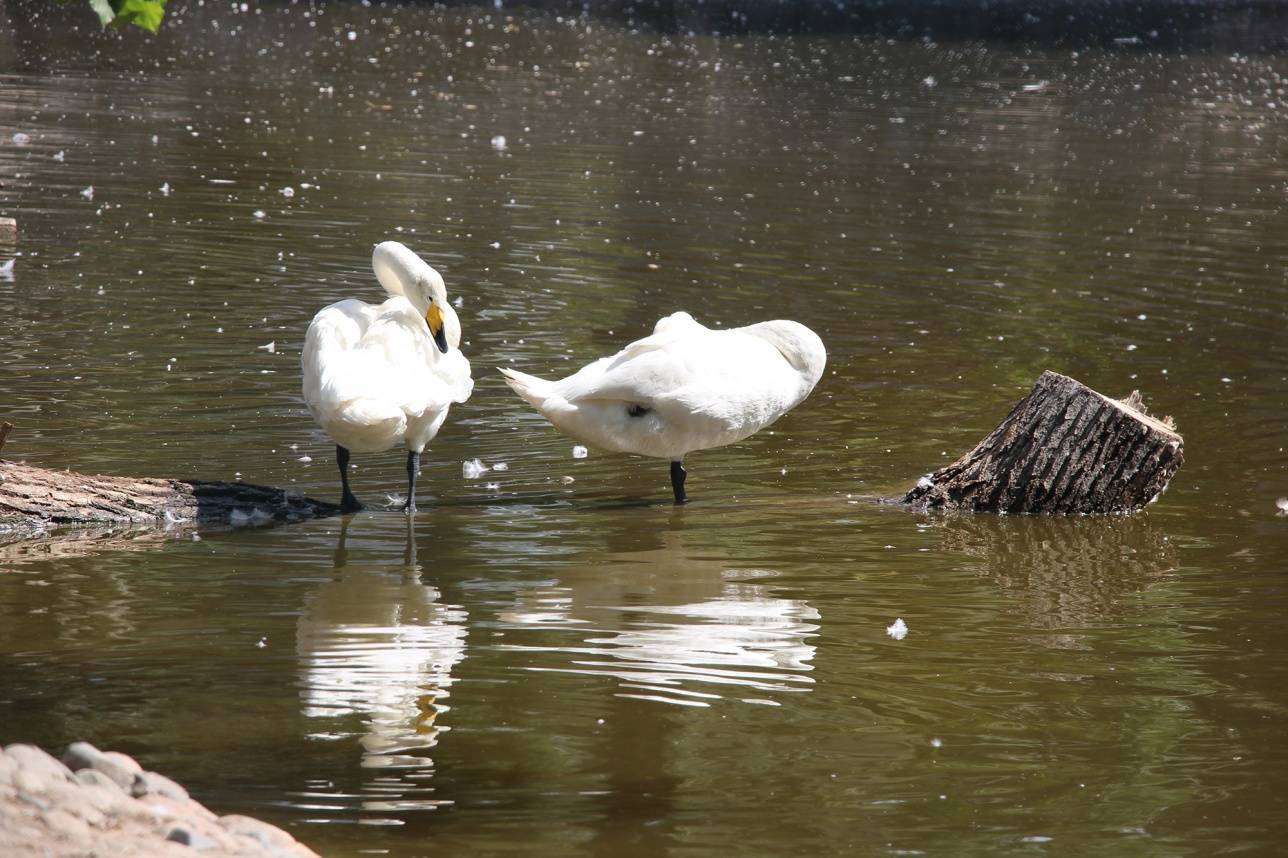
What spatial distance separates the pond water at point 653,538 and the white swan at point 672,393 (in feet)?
1.44

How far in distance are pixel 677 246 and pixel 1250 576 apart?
943 cm

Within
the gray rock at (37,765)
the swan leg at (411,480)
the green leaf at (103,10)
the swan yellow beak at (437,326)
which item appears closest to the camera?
the gray rock at (37,765)

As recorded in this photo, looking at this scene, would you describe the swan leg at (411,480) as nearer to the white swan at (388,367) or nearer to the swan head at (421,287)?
the white swan at (388,367)

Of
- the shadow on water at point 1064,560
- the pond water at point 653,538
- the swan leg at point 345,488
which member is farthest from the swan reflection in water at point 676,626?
the swan leg at point 345,488

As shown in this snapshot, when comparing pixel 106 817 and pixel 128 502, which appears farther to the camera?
pixel 128 502

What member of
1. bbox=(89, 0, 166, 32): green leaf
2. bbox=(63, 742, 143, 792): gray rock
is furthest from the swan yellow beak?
bbox=(63, 742, 143, 792): gray rock

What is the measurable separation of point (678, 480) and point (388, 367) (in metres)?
1.67

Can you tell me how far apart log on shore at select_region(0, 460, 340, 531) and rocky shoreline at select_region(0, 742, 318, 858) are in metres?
3.13

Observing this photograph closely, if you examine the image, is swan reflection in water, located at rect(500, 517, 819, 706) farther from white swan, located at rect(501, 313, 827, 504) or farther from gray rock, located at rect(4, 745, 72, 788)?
gray rock, located at rect(4, 745, 72, 788)

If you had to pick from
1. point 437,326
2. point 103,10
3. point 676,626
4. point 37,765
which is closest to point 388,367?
point 437,326

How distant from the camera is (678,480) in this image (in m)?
8.66

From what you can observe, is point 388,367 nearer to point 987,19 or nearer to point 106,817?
point 106,817

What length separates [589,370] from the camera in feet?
27.1

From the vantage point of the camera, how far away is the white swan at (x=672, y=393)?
8070 millimetres
